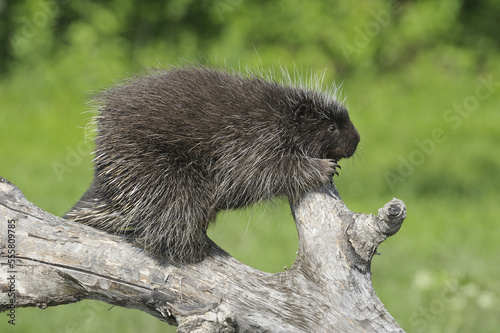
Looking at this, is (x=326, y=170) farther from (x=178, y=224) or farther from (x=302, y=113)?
(x=178, y=224)

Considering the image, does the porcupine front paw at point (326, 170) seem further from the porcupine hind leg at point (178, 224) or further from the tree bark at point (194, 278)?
the porcupine hind leg at point (178, 224)

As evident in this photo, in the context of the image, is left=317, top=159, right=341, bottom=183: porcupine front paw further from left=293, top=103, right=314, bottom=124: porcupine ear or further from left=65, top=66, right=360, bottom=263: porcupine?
left=293, top=103, right=314, bottom=124: porcupine ear

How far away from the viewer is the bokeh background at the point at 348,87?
27.7 ft

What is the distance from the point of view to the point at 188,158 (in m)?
3.24

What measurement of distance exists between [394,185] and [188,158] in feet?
22.4

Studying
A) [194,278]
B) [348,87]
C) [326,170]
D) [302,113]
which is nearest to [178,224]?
[194,278]

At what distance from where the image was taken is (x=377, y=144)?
10977 mm

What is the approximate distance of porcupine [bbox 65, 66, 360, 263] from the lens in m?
3.17

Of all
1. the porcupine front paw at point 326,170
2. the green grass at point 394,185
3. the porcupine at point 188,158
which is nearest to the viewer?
the porcupine at point 188,158

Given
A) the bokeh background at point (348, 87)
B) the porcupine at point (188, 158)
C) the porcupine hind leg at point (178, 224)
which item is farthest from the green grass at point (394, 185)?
the porcupine hind leg at point (178, 224)

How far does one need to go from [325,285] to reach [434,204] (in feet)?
21.6

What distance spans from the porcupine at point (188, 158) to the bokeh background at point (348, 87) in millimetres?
4168

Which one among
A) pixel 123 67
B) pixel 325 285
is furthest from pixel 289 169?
pixel 123 67

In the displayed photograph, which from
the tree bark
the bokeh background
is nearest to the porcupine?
the tree bark
